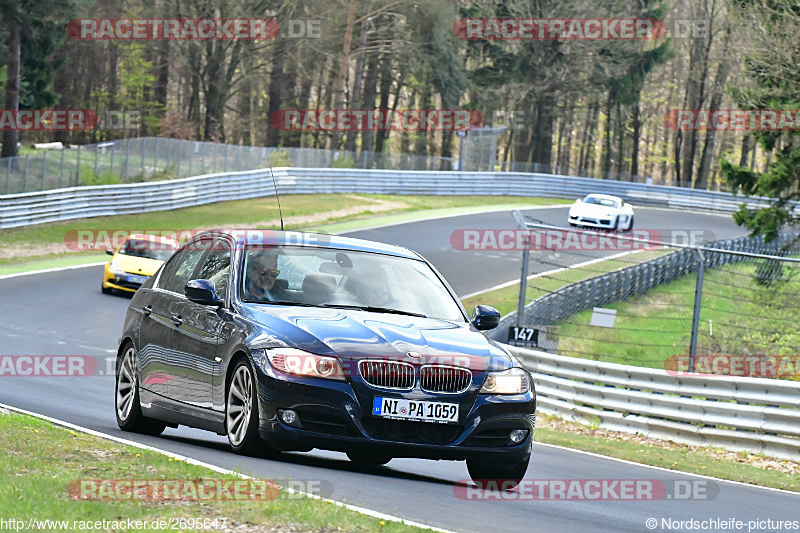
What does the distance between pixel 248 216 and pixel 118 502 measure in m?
34.3

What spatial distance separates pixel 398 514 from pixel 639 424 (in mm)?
9429

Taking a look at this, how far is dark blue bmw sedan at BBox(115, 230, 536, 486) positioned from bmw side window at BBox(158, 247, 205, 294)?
0.08 ft

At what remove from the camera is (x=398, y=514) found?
649 centimetres

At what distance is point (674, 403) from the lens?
14977 millimetres

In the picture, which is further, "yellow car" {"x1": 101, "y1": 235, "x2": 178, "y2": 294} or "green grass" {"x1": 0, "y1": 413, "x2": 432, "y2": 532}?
"yellow car" {"x1": 101, "y1": 235, "x2": 178, "y2": 294}

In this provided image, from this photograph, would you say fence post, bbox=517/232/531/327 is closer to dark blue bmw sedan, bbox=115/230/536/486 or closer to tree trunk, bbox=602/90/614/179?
dark blue bmw sedan, bbox=115/230/536/486

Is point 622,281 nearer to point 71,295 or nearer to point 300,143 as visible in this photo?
point 71,295

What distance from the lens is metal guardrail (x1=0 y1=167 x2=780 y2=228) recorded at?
35.1m

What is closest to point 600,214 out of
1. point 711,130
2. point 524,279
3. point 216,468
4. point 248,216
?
point 248,216

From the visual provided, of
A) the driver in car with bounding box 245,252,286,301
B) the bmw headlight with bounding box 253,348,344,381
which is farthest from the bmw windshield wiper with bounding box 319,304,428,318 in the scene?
the bmw headlight with bounding box 253,348,344,381

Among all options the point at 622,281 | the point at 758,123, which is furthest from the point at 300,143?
the point at 622,281

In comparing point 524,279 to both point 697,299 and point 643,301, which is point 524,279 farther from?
point 697,299

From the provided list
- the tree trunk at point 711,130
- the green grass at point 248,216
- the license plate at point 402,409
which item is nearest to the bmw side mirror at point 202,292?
the license plate at point 402,409

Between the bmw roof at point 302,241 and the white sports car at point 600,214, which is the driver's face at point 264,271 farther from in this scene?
the white sports car at point 600,214
